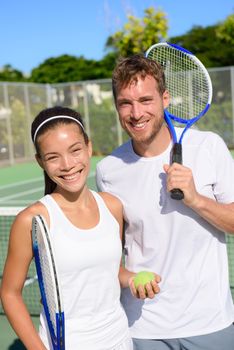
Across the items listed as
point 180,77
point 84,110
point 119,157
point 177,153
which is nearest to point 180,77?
point 180,77

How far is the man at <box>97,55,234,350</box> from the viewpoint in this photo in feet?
6.50

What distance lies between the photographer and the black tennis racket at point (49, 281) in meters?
1.61

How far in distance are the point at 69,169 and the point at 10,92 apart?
48.3 feet

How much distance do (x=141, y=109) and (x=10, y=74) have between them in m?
44.5

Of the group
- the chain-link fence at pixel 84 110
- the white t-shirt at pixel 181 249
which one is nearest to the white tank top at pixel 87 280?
the white t-shirt at pixel 181 249

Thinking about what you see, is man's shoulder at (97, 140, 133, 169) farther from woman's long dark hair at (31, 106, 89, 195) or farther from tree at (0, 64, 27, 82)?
tree at (0, 64, 27, 82)

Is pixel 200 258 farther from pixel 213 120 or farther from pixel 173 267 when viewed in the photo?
pixel 213 120

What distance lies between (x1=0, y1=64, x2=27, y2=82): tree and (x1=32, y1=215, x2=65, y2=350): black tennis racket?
41601 millimetres

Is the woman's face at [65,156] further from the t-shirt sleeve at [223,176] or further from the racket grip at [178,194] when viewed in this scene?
the t-shirt sleeve at [223,176]

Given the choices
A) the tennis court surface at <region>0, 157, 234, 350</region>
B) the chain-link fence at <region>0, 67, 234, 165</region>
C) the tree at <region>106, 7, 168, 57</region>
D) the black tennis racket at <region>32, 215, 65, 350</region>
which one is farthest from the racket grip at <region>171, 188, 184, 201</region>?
the tree at <region>106, 7, 168, 57</region>

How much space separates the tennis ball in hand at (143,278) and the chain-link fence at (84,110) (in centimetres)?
1406

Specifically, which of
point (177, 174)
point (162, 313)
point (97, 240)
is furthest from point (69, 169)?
point (162, 313)

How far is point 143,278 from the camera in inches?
73.2

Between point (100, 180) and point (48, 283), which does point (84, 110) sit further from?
point (48, 283)
